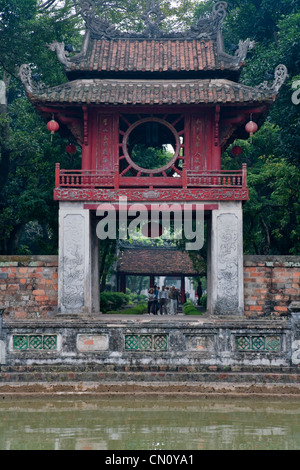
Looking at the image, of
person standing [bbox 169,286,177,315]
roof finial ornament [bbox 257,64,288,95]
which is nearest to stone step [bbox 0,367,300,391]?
roof finial ornament [bbox 257,64,288,95]

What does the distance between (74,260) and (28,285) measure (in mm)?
1799

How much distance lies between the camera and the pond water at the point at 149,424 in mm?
8047

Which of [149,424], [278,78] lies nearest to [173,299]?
[278,78]

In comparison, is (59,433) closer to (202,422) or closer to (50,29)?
(202,422)

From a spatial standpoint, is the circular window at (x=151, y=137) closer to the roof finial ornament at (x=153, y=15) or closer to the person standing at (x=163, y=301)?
the roof finial ornament at (x=153, y=15)

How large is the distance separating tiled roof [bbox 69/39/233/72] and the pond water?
1080 cm

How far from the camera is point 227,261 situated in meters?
16.4

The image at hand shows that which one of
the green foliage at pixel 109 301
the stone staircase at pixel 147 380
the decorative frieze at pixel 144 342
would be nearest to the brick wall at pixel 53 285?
the stone staircase at pixel 147 380

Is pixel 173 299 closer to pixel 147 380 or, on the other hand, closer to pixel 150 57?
pixel 150 57

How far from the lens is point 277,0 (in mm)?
27531

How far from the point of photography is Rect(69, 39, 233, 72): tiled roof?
58.7ft

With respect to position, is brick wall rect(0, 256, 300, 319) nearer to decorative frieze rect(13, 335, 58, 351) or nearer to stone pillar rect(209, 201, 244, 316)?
stone pillar rect(209, 201, 244, 316)

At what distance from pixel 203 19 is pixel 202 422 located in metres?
14.9
